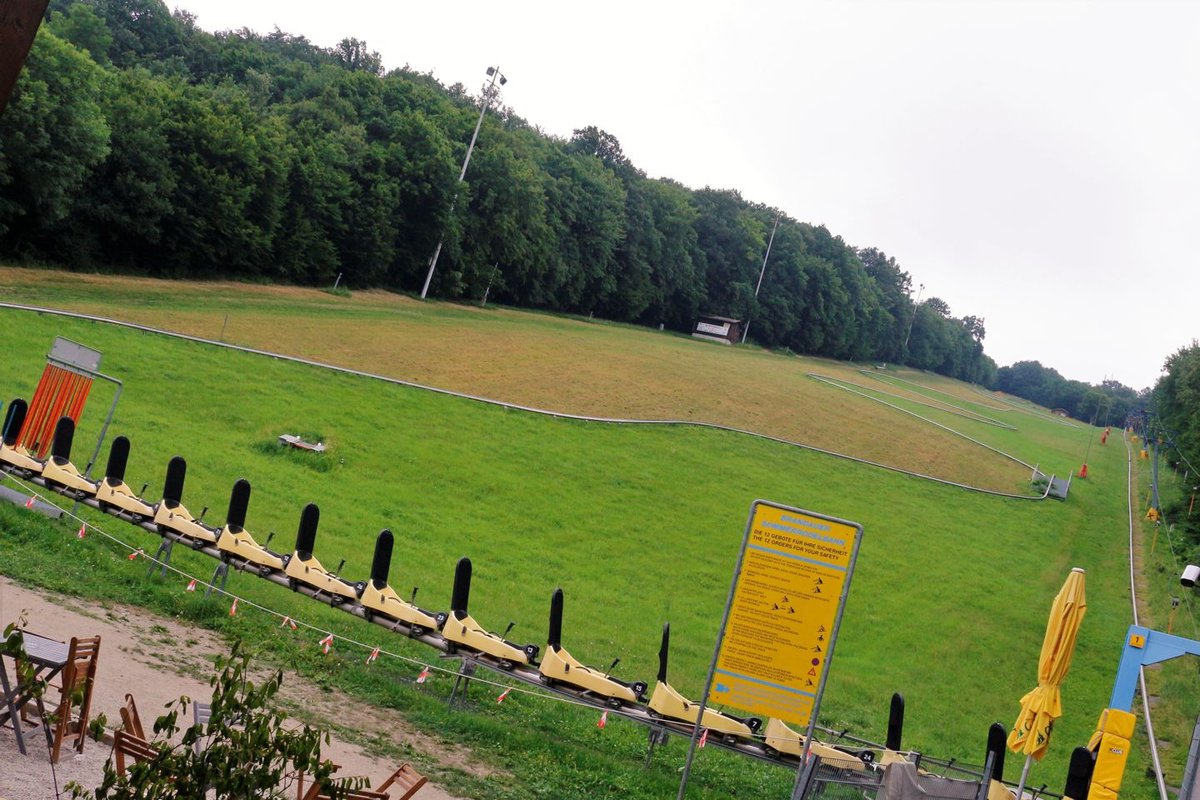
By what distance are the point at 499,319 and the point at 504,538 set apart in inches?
1743

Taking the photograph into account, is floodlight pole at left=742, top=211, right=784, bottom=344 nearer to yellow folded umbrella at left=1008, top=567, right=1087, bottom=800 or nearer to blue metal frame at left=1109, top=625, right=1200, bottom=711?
yellow folded umbrella at left=1008, top=567, right=1087, bottom=800

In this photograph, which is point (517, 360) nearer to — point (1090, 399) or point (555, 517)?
point (555, 517)

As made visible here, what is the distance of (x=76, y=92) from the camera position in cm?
4772

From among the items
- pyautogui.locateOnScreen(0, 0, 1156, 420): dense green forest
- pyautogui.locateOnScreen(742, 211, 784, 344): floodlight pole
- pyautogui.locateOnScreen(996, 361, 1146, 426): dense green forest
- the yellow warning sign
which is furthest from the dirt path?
pyautogui.locateOnScreen(996, 361, 1146, 426): dense green forest

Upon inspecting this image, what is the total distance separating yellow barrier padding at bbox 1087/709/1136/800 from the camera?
11.7 m

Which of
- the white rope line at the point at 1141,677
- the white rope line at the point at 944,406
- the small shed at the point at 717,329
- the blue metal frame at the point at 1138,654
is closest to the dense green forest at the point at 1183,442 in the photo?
the white rope line at the point at 1141,677

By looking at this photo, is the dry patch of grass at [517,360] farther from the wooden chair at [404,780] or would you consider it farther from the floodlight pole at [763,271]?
the floodlight pole at [763,271]

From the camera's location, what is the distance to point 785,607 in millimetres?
10609

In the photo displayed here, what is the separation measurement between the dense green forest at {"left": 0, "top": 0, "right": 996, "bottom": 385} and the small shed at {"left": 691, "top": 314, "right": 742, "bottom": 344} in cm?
213

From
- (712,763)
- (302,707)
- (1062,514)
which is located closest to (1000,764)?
(712,763)

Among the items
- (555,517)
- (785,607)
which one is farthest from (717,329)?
(785,607)

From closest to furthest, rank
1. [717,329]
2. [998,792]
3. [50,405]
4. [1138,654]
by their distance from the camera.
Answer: [998,792], [1138,654], [50,405], [717,329]

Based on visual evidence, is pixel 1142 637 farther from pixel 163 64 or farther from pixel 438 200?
pixel 163 64

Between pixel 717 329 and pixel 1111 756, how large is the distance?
316 feet
